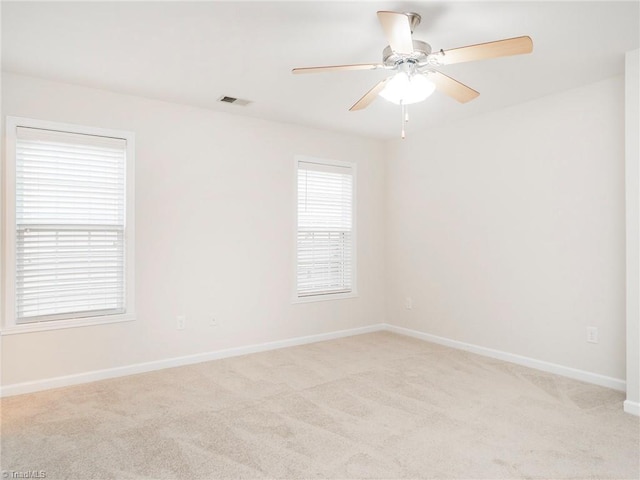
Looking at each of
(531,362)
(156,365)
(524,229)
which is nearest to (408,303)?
(531,362)

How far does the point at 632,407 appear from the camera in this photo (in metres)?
2.92

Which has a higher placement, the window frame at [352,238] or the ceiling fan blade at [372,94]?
the ceiling fan blade at [372,94]

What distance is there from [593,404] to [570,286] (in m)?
1.02

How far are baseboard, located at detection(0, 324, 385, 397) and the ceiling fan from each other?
2.86 metres

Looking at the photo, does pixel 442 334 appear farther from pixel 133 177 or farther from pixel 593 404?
pixel 133 177

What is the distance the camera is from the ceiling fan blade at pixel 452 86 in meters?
2.62

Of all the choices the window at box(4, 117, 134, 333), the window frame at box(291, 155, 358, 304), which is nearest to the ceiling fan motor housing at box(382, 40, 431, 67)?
the window frame at box(291, 155, 358, 304)

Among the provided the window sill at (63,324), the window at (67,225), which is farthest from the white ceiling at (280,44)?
the window sill at (63,324)

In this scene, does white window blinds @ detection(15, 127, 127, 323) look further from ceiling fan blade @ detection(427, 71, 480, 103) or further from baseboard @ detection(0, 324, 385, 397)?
ceiling fan blade @ detection(427, 71, 480, 103)

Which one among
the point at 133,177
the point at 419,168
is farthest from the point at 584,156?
the point at 133,177

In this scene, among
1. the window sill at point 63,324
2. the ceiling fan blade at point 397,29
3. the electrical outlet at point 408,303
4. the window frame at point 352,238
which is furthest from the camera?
the electrical outlet at point 408,303

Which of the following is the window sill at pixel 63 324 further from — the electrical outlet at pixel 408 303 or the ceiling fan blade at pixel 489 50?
the ceiling fan blade at pixel 489 50

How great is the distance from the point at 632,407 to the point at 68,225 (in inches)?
177

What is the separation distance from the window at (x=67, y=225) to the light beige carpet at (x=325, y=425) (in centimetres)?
67
